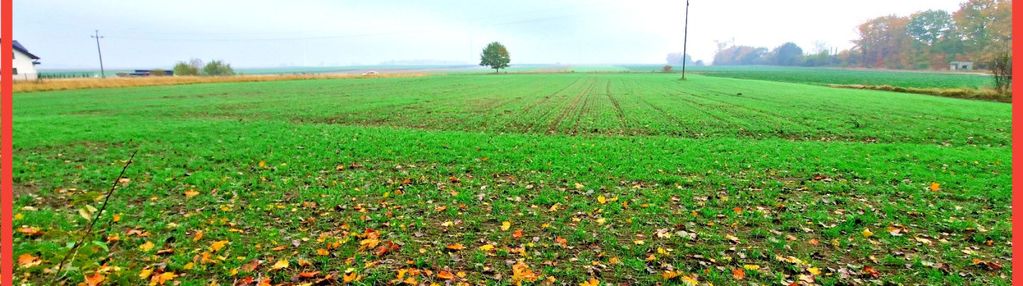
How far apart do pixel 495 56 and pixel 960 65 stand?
100794 mm

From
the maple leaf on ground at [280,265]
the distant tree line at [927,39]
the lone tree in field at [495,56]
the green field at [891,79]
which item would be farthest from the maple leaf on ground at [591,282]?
the lone tree in field at [495,56]

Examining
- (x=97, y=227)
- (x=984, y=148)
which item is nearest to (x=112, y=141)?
(x=97, y=227)

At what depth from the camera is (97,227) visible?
675cm

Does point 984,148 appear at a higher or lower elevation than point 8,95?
lower

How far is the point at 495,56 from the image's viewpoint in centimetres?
13612

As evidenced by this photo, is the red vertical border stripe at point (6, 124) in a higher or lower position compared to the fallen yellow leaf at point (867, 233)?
higher

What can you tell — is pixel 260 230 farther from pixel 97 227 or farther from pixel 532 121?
pixel 532 121

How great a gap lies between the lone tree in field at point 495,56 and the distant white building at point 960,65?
319 feet

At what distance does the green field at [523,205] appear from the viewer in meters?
5.66

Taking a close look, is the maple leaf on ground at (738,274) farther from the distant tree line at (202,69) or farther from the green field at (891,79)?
the distant tree line at (202,69)

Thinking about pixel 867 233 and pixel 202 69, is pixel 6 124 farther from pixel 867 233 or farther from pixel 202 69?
pixel 202 69

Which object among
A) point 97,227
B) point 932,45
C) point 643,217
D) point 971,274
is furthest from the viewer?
point 932,45

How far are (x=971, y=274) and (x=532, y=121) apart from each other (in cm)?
1528

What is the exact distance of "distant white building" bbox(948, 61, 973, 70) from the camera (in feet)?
319
